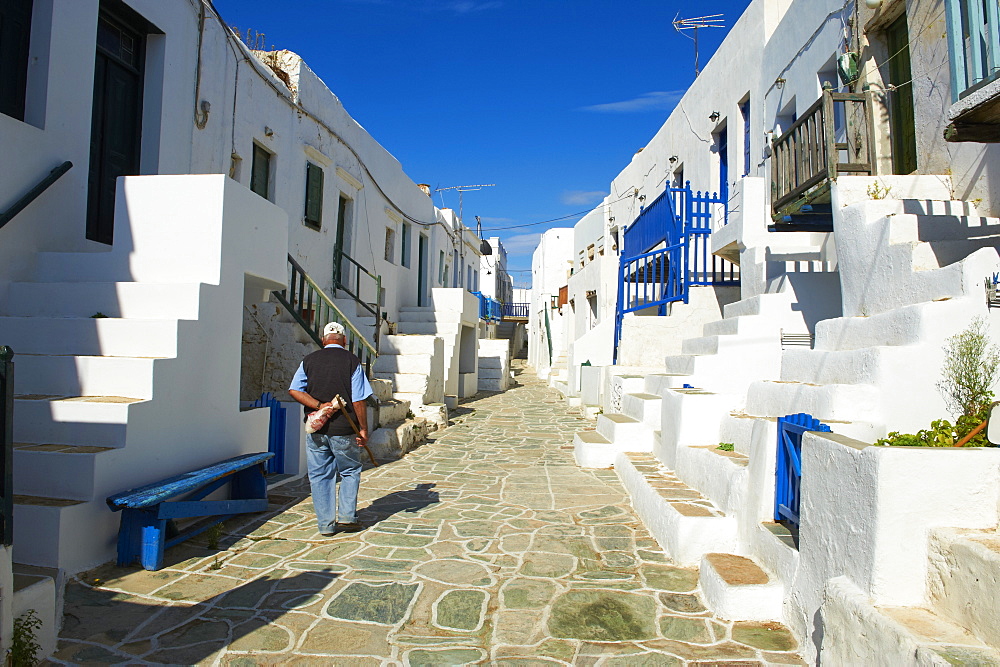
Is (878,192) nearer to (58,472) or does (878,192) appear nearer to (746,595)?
(746,595)

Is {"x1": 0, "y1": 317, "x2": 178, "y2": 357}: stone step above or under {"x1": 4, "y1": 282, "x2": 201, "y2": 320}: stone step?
under

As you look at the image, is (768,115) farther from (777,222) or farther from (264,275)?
(264,275)

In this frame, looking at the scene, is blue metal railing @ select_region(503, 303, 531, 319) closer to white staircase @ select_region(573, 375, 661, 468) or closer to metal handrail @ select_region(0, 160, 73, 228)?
white staircase @ select_region(573, 375, 661, 468)

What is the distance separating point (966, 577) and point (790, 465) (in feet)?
4.04

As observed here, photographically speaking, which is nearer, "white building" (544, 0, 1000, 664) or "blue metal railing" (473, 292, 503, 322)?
"white building" (544, 0, 1000, 664)

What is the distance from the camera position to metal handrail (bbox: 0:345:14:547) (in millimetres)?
2518

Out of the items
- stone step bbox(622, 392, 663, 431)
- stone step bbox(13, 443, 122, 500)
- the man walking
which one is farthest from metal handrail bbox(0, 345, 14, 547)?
stone step bbox(622, 392, 663, 431)

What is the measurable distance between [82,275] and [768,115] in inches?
359

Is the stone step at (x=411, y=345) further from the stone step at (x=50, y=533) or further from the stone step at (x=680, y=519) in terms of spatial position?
the stone step at (x=50, y=533)

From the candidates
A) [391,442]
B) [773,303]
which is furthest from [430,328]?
[773,303]

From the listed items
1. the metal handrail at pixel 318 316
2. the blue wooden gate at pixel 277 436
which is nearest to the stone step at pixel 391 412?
the metal handrail at pixel 318 316

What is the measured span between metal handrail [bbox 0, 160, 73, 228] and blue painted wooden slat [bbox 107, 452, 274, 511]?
2.64 m

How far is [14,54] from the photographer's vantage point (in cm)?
537

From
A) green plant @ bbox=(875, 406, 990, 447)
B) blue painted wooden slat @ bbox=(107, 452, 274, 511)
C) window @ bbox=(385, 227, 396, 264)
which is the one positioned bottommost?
blue painted wooden slat @ bbox=(107, 452, 274, 511)
